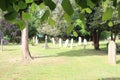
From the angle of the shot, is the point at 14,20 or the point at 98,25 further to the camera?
the point at 98,25

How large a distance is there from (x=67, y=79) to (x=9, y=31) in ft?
122

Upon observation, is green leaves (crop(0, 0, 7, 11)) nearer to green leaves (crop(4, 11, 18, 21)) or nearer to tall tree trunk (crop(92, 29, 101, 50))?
green leaves (crop(4, 11, 18, 21))

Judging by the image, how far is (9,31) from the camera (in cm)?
4916

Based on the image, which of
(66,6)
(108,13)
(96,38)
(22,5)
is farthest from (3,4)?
(96,38)

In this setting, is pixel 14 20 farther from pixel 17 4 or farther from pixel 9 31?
pixel 9 31

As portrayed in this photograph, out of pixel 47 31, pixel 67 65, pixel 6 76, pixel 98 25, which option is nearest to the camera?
pixel 6 76

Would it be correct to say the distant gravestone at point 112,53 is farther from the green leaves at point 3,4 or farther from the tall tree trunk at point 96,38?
the green leaves at point 3,4

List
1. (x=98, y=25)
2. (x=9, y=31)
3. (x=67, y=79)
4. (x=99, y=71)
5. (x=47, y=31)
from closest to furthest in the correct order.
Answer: (x=67, y=79)
(x=99, y=71)
(x=98, y=25)
(x=9, y=31)
(x=47, y=31)

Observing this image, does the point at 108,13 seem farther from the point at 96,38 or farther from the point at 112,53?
the point at 96,38

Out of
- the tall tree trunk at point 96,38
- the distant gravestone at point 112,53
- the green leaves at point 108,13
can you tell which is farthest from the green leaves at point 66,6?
the tall tree trunk at point 96,38

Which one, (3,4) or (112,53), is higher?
(3,4)

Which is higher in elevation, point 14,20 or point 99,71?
point 14,20

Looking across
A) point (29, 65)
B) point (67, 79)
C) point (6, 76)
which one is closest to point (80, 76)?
Answer: point (67, 79)

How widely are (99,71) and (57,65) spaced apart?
3.10 meters
